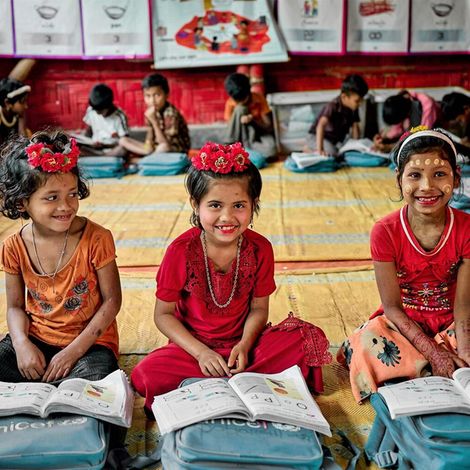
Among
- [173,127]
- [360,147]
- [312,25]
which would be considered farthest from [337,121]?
[173,127]

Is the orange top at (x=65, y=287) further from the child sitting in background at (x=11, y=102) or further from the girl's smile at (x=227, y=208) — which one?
the child sitting in background at (x=11, y=102)

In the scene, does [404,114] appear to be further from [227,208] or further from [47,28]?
[227,208]

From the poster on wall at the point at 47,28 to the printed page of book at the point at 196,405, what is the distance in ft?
14.4

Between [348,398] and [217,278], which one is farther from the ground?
[217,278]

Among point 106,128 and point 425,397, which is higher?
point 106,128

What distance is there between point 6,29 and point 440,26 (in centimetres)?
352

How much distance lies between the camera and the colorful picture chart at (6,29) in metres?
5.27

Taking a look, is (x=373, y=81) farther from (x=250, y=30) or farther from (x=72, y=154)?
(x=72, y=154)

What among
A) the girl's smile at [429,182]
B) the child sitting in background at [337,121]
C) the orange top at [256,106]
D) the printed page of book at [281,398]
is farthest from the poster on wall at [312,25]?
the printed page of book at [281,398]

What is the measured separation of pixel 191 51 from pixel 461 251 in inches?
157

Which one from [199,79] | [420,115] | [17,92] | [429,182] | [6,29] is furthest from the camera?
[199,79]

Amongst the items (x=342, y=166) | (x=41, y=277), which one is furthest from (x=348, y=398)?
(x=342, y=166)

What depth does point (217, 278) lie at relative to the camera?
1893 mm

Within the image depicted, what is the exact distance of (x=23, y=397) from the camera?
1.53 meters
